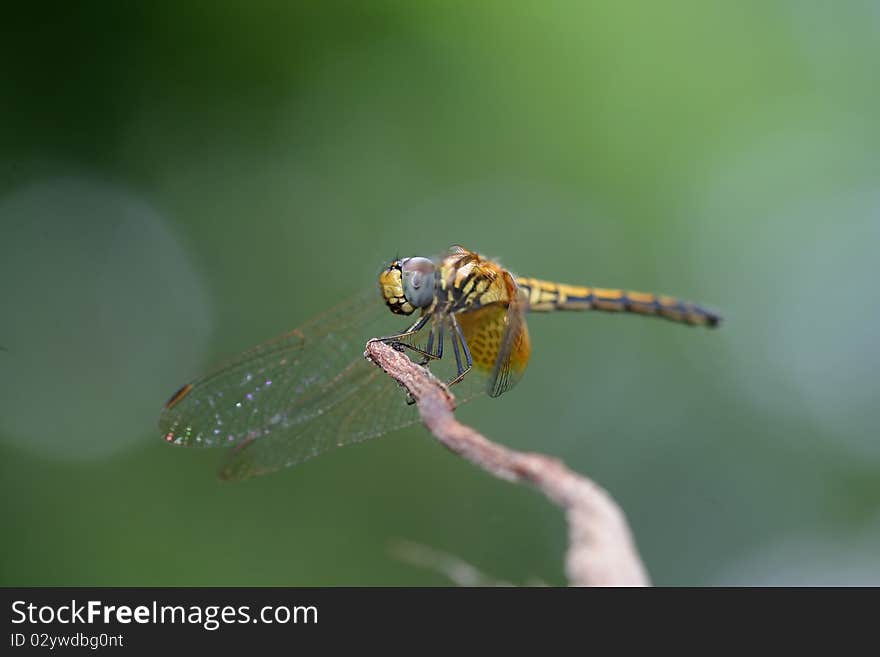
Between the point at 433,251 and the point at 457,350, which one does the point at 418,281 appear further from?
the point at 433,251

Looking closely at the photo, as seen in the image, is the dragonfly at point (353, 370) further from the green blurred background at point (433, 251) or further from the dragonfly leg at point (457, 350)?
the green blurred background at point (433, 251)

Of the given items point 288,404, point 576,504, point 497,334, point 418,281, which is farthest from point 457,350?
point 576,504

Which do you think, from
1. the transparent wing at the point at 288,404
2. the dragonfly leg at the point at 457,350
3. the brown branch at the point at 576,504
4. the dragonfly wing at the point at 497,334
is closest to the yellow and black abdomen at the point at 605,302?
the dragonfly wing at the point at 497,334

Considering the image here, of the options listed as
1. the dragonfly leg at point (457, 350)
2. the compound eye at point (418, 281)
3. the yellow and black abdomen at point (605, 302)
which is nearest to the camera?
the dragonfly leg at point (457, 350)

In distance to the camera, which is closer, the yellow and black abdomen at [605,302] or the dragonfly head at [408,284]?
the dragonfly head at [408,284]

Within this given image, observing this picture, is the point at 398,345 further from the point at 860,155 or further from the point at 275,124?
the point at 860,155

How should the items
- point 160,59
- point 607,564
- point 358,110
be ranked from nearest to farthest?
1. point 607,564
2. point 160,59
3. point 358,110

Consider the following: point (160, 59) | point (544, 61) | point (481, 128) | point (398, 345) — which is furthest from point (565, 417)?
point (160, 59)

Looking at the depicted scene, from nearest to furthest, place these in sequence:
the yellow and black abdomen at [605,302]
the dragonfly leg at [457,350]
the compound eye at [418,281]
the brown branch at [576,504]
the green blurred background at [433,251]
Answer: the brown branch at [576,504], the dragonfly leg at [457,350], the compound eye at [418,281], the yellow and black abdomen at [605,302], the green blurred background at [433,251]
